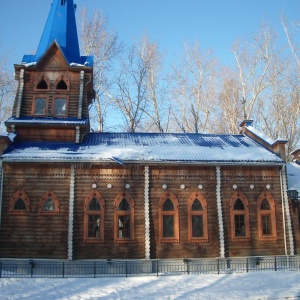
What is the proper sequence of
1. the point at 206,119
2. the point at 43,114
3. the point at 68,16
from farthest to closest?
1. the point at 206,119
2. the point at 68,16
3. the point at 43,114

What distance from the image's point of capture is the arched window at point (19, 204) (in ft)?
61.8

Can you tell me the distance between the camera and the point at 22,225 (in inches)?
736

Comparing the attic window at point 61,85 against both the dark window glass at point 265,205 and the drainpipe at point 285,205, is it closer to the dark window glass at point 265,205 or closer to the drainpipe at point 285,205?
the dark window glass at point 265,205

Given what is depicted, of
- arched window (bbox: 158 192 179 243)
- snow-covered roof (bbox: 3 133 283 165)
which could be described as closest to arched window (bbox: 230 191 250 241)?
snow-covered roof (bbox: 3 133 283 165)

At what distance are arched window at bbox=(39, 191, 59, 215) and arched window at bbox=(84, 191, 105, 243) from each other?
1.54 metres

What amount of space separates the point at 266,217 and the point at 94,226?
31.2ft

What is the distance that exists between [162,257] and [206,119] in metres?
21.8

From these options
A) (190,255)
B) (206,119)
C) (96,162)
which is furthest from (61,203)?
(206,119)

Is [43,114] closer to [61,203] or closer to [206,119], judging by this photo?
[61,203]

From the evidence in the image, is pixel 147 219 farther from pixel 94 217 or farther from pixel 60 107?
pixel 60 107

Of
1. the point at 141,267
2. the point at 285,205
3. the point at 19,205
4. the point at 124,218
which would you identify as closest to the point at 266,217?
the point at 285,205

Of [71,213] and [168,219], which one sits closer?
[71,213]

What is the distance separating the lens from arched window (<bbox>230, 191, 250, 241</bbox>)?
19891 millimetres

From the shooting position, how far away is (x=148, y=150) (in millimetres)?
20703
